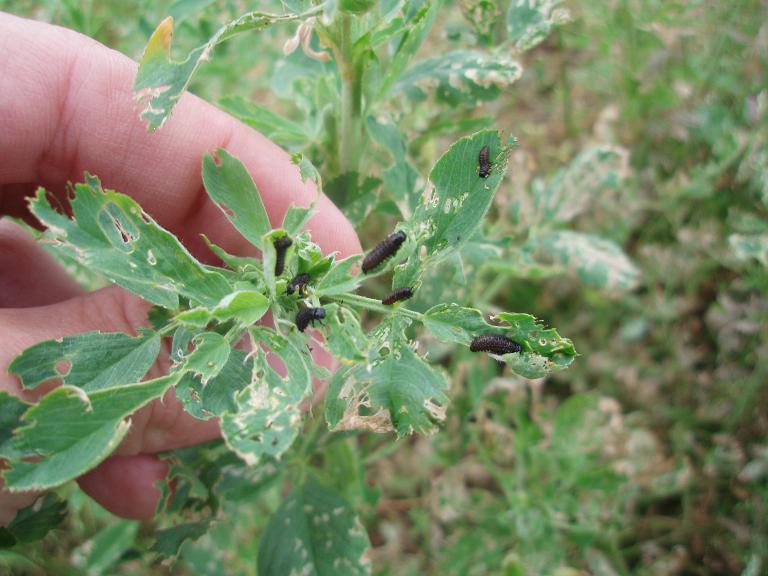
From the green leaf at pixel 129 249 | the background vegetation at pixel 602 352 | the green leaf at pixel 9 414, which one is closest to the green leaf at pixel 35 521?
the background vegetation at pixel 602 352

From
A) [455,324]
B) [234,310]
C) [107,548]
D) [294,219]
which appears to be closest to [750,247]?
[455,324]

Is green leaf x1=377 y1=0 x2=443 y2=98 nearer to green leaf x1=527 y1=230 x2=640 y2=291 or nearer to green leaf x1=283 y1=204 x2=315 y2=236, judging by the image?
green leaf x1=283 y1=204 x2=315 y2=236

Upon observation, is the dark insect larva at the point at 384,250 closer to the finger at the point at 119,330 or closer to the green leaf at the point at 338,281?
the green leaf at the point at 338,281

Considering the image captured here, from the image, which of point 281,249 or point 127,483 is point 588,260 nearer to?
point 281,249

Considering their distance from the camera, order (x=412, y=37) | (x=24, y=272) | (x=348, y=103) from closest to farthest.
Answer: (x=412, y=37), (x=348, y=103), (x=24, y=272)

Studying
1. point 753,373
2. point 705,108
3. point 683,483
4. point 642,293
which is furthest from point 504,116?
point 683,483

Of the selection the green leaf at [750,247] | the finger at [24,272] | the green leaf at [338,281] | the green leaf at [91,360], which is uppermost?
the green leaf at [338,281]

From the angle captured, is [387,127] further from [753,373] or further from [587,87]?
[587,87]
